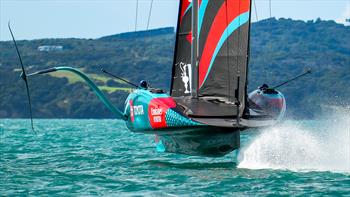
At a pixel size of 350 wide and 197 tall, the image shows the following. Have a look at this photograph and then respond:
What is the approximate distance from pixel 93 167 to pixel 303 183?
214 inches

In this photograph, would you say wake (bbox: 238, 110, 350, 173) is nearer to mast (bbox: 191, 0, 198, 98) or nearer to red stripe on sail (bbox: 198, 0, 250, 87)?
mast (bbox: 191, 0, 198, 98)

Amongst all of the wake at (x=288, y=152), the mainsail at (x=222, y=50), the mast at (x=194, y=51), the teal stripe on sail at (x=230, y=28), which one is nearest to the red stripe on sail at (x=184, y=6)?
the mainsail at (x=222, y=50)

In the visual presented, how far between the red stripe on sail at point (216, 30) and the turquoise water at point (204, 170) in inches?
72.2

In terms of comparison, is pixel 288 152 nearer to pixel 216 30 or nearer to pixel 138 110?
pixel 216 30

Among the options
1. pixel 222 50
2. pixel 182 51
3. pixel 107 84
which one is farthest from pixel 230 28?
pixel 107 84

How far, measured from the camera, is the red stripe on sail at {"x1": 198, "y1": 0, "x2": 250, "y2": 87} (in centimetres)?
2044

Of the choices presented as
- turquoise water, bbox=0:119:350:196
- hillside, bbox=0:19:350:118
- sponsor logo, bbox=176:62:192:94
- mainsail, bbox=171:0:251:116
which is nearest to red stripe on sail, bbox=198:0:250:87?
mainsail, bbox=171:0:251:116

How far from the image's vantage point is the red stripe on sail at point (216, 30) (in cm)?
2044

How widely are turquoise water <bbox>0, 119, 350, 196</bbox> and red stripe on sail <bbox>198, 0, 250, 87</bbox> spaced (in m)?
1.83

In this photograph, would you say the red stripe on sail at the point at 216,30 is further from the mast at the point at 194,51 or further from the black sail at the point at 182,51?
the black sail at the point at 182,51

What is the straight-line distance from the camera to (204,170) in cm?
1906

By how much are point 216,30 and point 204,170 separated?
10.9ft

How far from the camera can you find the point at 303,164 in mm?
19516

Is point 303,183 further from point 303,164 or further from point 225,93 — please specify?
point 225,93
